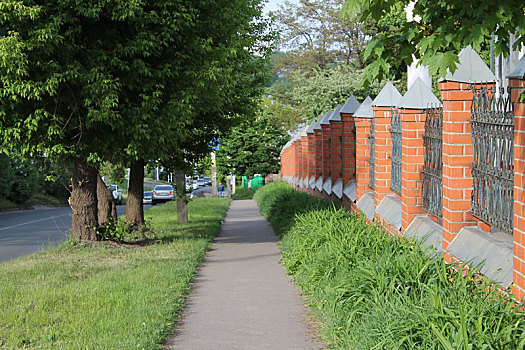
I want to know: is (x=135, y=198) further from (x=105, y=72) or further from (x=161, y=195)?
(x=161, y=195)

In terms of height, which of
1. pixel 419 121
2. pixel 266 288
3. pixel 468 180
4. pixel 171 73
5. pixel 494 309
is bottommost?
pixel 266 288

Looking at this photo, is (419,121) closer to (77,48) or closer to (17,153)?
(77,48)

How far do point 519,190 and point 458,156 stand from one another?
6.13 feet

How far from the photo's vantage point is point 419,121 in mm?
9047

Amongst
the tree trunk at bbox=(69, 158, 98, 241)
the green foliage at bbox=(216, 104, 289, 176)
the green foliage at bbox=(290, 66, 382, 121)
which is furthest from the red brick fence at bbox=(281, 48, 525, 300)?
the green foliage at bbox=(216, 104, 289, 176)

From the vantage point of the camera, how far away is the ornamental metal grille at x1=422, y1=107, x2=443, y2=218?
8125mm

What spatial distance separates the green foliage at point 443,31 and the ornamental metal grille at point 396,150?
5318mm

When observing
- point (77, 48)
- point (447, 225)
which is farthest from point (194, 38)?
point (447, 225)

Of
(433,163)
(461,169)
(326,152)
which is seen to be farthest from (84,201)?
(461,169)

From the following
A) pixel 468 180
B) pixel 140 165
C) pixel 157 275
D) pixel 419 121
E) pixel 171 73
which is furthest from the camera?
pixel 140 165

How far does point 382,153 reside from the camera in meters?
11.3

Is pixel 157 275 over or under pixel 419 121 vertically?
under

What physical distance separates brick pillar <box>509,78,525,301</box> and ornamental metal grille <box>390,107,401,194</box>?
513 centimetres

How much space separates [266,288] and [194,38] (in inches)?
216
